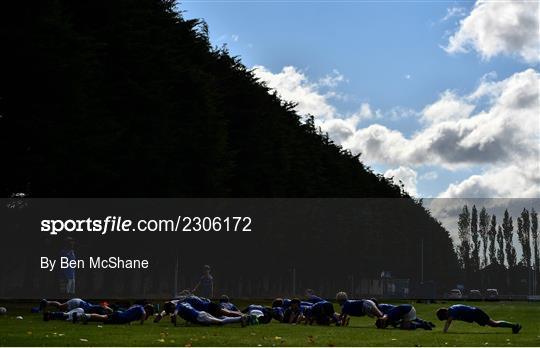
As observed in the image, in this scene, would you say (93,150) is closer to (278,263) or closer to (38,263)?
(38,263)

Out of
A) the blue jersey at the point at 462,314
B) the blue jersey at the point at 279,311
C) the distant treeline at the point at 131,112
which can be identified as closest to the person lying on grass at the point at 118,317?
the blue jersey at the point at 279,311

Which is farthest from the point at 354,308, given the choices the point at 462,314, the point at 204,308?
the point at 204,308

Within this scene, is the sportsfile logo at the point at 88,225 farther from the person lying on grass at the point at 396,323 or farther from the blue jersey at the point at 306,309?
the person lying on grass at the point at 396,323

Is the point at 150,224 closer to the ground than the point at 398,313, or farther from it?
farther from it

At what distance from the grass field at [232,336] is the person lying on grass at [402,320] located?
552 mm

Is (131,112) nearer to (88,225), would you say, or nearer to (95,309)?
(88,225)

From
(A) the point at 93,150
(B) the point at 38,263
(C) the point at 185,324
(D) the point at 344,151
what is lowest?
(C) the point at 185,324

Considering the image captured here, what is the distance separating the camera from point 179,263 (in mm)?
67125

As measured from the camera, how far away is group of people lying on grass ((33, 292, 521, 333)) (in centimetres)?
2545

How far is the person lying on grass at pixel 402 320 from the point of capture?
26719mm

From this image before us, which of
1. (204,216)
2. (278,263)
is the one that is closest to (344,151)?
(278,263)

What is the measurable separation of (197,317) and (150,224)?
3183 centimetres

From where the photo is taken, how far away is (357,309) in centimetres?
2783

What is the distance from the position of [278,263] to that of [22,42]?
149 feet
